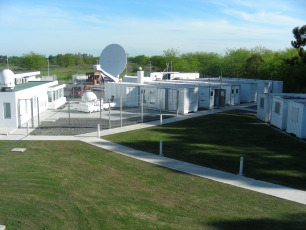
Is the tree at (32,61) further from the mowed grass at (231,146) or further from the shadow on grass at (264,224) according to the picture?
the shadow on grass at (264,224)

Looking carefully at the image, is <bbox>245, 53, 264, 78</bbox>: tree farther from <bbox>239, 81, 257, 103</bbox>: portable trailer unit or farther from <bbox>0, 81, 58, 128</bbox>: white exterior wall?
<bbox>0, 81, 58, 128</bbox>: white exterior wall

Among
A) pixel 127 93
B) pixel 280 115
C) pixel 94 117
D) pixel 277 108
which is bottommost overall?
pixel 94 117

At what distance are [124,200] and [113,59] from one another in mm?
24725

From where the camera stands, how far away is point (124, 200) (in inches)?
369

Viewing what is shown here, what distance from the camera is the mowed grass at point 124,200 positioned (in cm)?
799

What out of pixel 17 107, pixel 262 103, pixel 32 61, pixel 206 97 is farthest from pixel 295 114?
pixel 32 61

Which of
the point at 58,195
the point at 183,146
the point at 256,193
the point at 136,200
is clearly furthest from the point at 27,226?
the point at 183,146

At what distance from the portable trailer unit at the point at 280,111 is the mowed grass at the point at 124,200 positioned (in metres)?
11.3

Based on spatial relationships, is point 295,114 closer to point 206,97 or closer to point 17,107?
point 206,97

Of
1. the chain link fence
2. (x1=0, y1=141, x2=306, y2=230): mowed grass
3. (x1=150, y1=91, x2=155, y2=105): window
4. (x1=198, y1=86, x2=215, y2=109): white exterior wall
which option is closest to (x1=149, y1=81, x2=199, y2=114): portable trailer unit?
the chain link fence

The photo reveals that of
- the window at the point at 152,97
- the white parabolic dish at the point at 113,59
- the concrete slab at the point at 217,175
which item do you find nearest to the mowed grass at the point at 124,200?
the concrete slab at the point at 217,175

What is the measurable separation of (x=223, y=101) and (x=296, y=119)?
12745 mm

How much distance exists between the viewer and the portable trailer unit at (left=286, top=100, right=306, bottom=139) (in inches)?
694

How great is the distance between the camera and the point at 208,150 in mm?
15438
